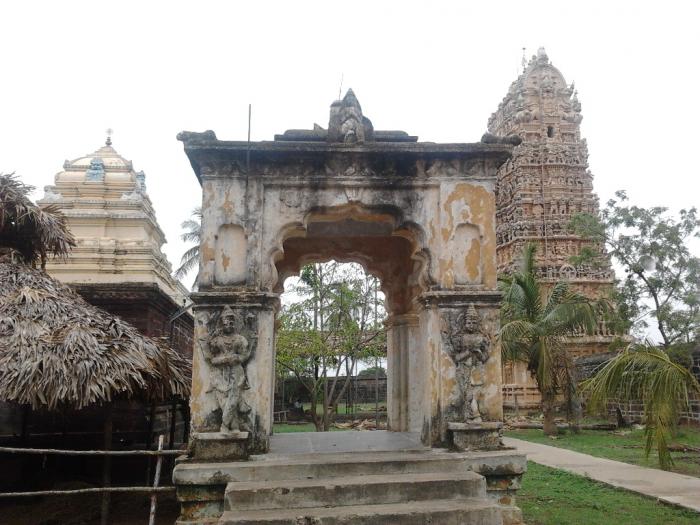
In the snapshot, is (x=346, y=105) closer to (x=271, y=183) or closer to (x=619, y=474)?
(x=271, y=183)

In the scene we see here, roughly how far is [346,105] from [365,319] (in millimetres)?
13163

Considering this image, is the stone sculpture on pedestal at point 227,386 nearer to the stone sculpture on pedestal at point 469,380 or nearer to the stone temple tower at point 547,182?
the stone sculpture on pedestal at point 469,380

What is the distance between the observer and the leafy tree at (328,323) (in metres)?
18.7

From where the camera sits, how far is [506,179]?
3325 cm

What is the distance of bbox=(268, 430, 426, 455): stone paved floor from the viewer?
6441mm

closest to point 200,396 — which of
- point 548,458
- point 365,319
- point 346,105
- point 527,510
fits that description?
point 346,105

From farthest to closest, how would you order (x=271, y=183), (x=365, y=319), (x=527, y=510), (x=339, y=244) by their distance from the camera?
1. (x=365, y=319)
2. (x=339, y=244)
3. (x=527, y=510)
4. (x=271, y=183)

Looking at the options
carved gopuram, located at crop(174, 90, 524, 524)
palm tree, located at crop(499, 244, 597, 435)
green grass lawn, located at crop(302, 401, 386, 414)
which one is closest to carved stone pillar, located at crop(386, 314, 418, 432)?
carved gopuram, located at crop(174, 90, 524, 524)

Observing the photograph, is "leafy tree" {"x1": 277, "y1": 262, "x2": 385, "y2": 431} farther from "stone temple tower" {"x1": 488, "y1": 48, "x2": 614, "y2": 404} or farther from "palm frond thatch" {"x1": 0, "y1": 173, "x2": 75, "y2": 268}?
"stone temple tower" {"x1": 488, "y1": 48, "x2": 614, "y2": 404}

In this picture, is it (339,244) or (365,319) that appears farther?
(365,319)

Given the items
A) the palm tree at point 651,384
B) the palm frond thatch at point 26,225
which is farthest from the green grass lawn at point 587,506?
the palm frond thatch at point 26,225

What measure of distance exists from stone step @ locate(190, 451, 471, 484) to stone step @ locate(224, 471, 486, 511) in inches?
4.0

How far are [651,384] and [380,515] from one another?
385 cm

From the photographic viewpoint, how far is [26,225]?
437 inches
